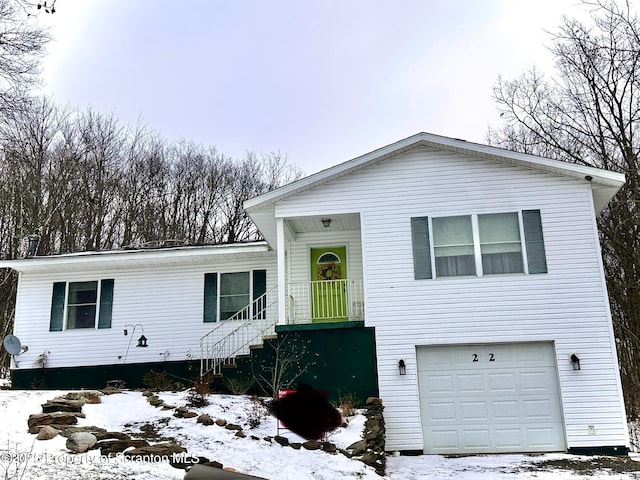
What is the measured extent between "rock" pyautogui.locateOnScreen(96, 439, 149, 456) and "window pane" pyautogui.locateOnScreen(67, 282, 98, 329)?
804 cm

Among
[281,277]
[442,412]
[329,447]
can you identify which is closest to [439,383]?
[442,412]

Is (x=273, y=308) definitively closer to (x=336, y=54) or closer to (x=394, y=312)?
(x=394, y=312)

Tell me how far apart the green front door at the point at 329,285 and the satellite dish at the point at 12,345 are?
7.25 meters

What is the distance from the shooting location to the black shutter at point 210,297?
13.8 metres

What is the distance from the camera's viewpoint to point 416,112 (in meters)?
20.3

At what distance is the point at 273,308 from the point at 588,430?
705 cm

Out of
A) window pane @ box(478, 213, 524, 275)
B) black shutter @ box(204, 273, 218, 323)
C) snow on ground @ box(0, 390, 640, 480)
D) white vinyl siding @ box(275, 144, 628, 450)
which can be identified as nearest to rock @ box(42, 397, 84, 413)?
snow on ground @ box(0, 390, 640, 480)

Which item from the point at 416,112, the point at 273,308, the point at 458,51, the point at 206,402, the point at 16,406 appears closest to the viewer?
the point at 16,406

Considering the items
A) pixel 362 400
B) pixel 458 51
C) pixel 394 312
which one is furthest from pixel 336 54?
pixel 362 400

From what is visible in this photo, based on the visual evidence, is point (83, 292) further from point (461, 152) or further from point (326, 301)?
point (461, 152)

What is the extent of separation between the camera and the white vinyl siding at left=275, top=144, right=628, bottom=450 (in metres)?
10.2

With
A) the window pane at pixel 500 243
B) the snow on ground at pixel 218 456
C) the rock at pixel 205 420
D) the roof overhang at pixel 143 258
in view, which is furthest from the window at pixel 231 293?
the window pane at pixel 500 243

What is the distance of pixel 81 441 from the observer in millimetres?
6543

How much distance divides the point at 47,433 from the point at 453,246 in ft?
24.8
